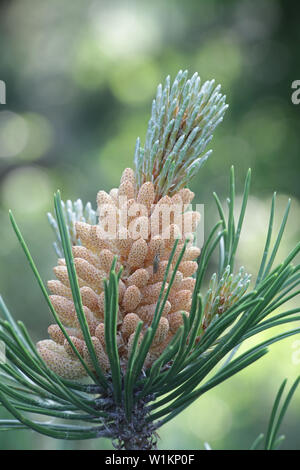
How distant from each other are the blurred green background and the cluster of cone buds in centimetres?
63

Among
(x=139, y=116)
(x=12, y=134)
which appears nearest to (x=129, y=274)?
(x=139, y=116)

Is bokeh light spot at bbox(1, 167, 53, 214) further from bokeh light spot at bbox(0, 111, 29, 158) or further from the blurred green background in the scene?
bokeh light spot at bbox(0, 111, 29, 158)

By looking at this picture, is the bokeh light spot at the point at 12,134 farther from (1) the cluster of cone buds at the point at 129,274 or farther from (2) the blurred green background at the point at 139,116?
(1) the cluster of cone buds at the point at 129,274

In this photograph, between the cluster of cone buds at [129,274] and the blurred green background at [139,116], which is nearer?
the cluster of cone buds at [129,274]

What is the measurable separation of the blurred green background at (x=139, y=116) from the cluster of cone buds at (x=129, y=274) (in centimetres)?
63

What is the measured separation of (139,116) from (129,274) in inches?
59.4

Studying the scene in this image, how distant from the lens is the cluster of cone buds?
1.11ft

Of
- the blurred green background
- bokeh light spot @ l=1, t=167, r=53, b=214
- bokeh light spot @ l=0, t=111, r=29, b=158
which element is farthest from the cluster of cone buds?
bokeh light spot @ l=0, t=111, r=29, b=158

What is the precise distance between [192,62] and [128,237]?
56.8 inches

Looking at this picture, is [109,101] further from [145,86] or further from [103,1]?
[103,1]

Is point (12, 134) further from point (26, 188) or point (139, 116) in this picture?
point (139, 116)

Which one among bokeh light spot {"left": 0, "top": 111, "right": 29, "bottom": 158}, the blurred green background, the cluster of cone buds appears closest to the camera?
the cluster of cone buds

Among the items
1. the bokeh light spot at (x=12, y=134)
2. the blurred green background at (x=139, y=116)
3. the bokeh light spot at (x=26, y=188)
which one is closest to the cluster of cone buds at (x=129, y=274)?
the blurred green background at (x=139, y=116)

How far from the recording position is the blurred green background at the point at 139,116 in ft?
4.15
